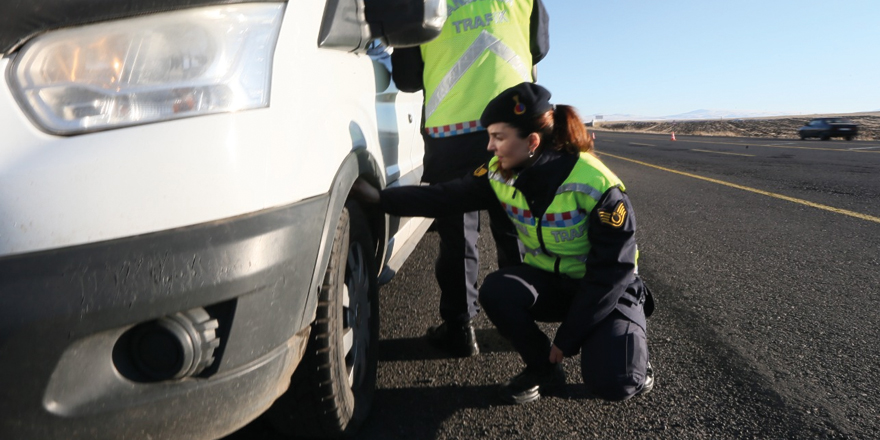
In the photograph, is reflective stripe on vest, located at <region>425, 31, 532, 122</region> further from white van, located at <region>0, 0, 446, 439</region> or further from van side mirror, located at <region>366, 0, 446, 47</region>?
white van, located at <region>0, 0, 446, 439</region>

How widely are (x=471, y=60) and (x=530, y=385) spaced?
1278 mm

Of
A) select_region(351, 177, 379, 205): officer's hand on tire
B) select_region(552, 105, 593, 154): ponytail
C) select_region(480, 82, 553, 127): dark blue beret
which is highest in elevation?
select_region(480, 82, 553, 127): dark blue beret

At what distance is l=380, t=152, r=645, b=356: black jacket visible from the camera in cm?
197

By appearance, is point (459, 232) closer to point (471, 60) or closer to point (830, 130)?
point (471, 60)

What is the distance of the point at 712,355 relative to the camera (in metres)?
2.51

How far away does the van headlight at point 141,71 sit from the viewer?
117 centimetres

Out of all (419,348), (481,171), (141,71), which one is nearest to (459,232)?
(481,171)

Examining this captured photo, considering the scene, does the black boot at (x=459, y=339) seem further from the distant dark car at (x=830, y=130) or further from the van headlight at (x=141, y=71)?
the distant dark car at (x=830, y=130)

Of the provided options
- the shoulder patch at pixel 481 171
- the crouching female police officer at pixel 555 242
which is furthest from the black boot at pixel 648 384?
the shoulder patch at pixel 481 171

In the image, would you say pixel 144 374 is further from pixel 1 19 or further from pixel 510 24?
pixel 510 24

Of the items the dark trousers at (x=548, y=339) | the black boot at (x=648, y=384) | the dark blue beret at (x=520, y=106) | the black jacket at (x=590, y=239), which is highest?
the dark blue beret at (x=520, y=106)

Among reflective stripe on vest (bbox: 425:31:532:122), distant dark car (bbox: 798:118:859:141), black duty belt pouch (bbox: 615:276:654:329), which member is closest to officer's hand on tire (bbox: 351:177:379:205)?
reflective stripe on vest (bbox: 425:31:532:122)

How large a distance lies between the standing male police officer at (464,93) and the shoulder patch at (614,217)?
2.05ft

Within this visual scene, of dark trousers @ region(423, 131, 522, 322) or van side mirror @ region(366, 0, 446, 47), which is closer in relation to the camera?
van side mirror @ region(366, 0, 446, 47)
